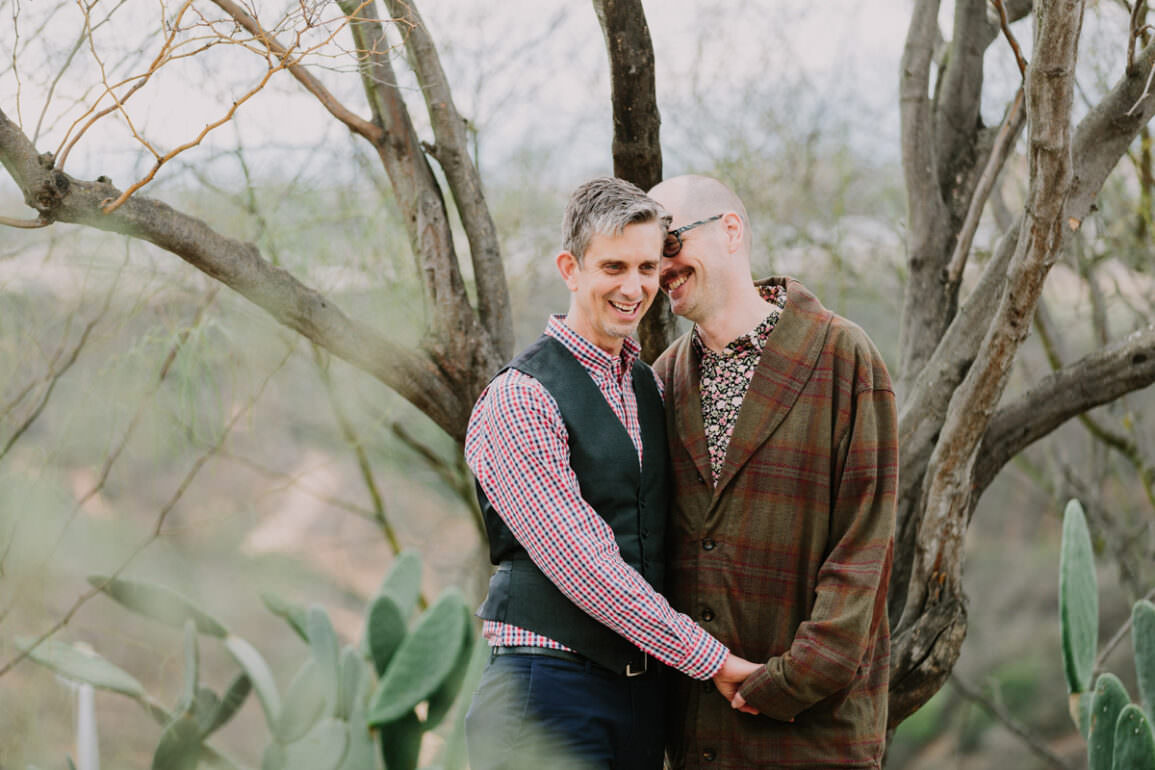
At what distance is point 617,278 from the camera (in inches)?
66.5

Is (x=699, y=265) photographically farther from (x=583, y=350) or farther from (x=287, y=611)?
(x=287, y=611)

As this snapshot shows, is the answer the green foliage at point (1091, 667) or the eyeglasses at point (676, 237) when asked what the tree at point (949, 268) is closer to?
the green foliage at point (1091, 667)

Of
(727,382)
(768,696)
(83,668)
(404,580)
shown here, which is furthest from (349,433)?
A: (768,696)

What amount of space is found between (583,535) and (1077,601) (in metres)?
1.67

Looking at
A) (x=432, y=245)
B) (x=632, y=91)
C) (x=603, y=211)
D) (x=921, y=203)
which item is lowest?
(x=603, y=211)

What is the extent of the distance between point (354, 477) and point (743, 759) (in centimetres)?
461

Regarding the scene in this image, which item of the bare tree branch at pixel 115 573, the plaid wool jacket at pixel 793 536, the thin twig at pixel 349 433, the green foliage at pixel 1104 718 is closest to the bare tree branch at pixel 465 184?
the bare tree branch at pixel 115 573

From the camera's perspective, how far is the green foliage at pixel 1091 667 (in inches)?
90.4

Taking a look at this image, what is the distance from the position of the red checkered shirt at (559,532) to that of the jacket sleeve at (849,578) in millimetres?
112

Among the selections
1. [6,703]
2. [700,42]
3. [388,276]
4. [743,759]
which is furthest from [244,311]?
[743,759]

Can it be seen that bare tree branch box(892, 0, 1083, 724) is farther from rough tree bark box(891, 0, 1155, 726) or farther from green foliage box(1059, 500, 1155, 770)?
green foliage box(1059, 500, 1155, 770)

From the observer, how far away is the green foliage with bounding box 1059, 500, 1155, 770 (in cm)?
229

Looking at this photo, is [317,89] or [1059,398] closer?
[317,89]

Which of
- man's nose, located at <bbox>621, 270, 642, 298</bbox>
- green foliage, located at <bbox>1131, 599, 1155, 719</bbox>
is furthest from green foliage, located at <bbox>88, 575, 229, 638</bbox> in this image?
green foliage, located at <bbox>1131, 599, 1155, 719</bbox>
